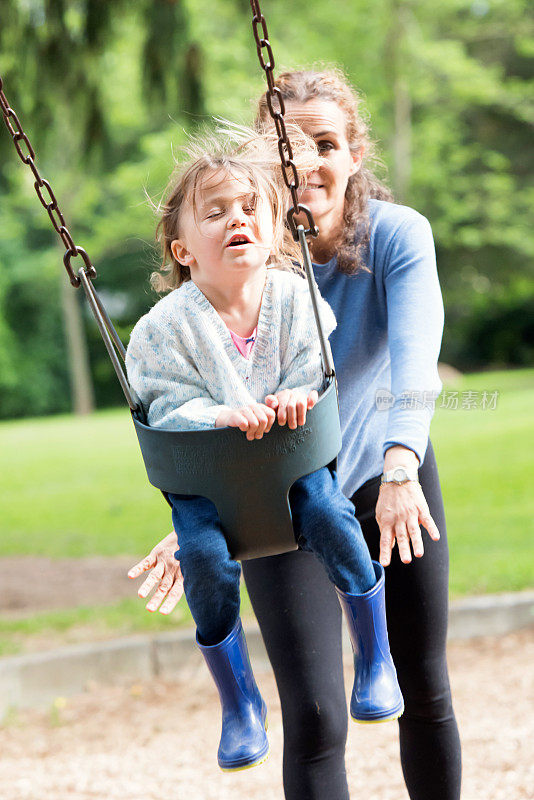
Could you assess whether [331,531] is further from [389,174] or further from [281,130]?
[389,174]

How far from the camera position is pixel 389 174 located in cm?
1281

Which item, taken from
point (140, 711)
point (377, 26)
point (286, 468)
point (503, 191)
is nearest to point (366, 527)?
point (286, 468)

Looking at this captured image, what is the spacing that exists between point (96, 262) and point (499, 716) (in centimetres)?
2114

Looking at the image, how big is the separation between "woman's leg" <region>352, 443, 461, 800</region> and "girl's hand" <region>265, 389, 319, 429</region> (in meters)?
0.50

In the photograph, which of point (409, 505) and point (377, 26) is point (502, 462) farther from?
point (377, 26)

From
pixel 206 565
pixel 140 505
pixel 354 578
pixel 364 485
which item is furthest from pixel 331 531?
pixel 140 505

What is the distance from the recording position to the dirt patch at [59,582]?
537 centimetres

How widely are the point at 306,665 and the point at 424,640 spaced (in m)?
A: 0.31

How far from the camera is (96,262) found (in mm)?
23562

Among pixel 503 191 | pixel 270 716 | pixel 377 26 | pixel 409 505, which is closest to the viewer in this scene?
pixel 409 505

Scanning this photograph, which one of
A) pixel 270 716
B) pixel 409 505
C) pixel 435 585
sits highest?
pixel 409 505

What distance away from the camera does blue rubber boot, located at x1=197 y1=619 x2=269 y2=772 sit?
5.87 feet

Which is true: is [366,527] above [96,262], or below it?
above

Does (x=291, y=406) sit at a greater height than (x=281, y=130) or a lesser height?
lesser
